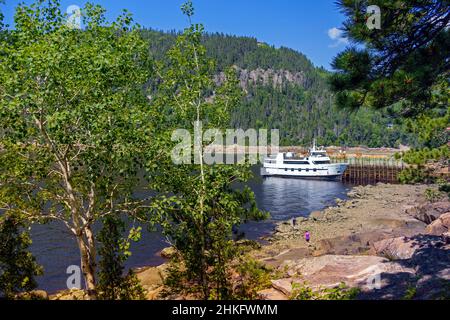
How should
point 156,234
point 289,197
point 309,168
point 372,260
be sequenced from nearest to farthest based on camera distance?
point 372,260 → point 156,234 → point 289,197 → point 309,168

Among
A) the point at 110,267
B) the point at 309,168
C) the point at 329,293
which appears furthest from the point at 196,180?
the point at 309,168

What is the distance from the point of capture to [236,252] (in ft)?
40.5

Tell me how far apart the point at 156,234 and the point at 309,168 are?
55.0m

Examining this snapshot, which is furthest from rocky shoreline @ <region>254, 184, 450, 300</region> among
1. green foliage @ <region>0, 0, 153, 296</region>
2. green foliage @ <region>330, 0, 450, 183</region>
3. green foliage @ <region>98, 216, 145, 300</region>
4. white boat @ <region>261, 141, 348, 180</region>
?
white boat @ <region>261, 141, 348, 180</region>

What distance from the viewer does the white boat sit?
283ft

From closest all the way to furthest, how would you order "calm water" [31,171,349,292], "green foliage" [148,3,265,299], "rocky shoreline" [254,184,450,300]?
"green foliage" [148,3,265,299]
"rocky shoreline" [254,184,450,300]
"calm water" [31,171,349,292]

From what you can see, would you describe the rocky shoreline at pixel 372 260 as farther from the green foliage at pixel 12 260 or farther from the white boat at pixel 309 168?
the white boat at pixel 309 168

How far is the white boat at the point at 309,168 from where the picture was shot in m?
86.1

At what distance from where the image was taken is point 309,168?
86.9 meters

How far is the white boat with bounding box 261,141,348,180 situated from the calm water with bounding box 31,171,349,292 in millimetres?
6067

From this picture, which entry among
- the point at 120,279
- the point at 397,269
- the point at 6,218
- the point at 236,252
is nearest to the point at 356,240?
the point at 397,269

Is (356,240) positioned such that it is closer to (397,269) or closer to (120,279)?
(397,269)

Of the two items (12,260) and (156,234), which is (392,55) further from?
(156,234)

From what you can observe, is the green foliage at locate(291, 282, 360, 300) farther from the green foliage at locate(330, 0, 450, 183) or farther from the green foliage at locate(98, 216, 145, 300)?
the green foliage at locate(330, 0, 450, 183)
